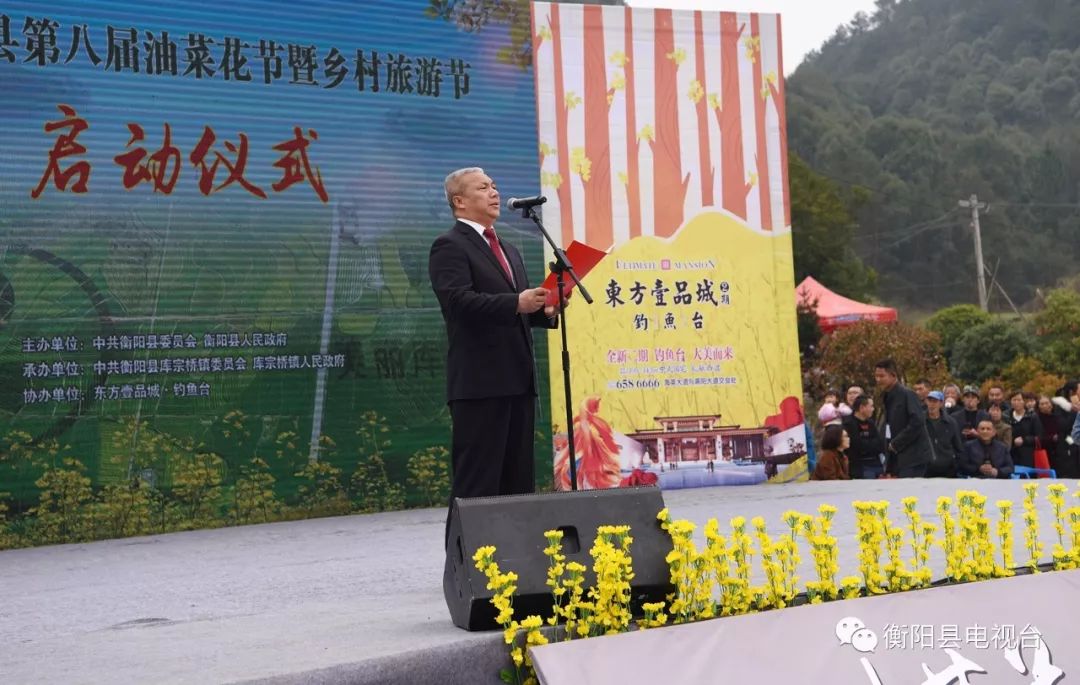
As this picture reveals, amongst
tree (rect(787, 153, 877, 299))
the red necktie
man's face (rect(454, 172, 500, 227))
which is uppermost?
tree (rect(787, 153, 877, 299))

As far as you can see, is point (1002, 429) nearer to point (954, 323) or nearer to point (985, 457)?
point (985, 457)

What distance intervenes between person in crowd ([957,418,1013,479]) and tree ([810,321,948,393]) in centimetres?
1195

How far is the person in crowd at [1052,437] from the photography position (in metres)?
9.31

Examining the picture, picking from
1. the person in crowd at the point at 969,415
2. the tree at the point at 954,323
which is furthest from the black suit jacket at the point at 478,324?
the tree at the point at 954,323

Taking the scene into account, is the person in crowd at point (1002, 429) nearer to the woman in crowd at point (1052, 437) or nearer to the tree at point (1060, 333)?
the woman in crowd at point (1052, 437)

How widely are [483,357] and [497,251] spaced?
0.37 m

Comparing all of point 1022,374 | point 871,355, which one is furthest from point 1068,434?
point 871,355

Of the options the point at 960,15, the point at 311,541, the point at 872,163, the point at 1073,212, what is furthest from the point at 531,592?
the point at 960,15

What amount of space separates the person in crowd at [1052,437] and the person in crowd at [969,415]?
0.46 m

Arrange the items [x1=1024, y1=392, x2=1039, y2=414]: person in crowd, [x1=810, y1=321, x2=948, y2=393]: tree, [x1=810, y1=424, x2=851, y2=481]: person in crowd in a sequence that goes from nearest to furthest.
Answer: [x1=810, y1=424, x2=851, y2=481]: person in crowd, [x1=1024, y1=392, x2=1039, y2=414]: person in crowd, [x1=810, y1=321, x2=948, y2=393]: tree

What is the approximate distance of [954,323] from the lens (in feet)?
77.9

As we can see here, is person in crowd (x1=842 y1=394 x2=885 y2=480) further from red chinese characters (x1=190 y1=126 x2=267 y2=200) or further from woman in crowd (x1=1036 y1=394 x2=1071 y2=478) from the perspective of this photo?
red chinese characters (x1=190 y1=126 x2=267 y2=200)

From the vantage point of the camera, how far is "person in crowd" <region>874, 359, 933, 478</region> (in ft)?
24.7

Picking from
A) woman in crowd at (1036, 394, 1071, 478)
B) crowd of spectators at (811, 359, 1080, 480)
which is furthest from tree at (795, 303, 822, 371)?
woman in crowd at (1036, 394, 1071, 478)
